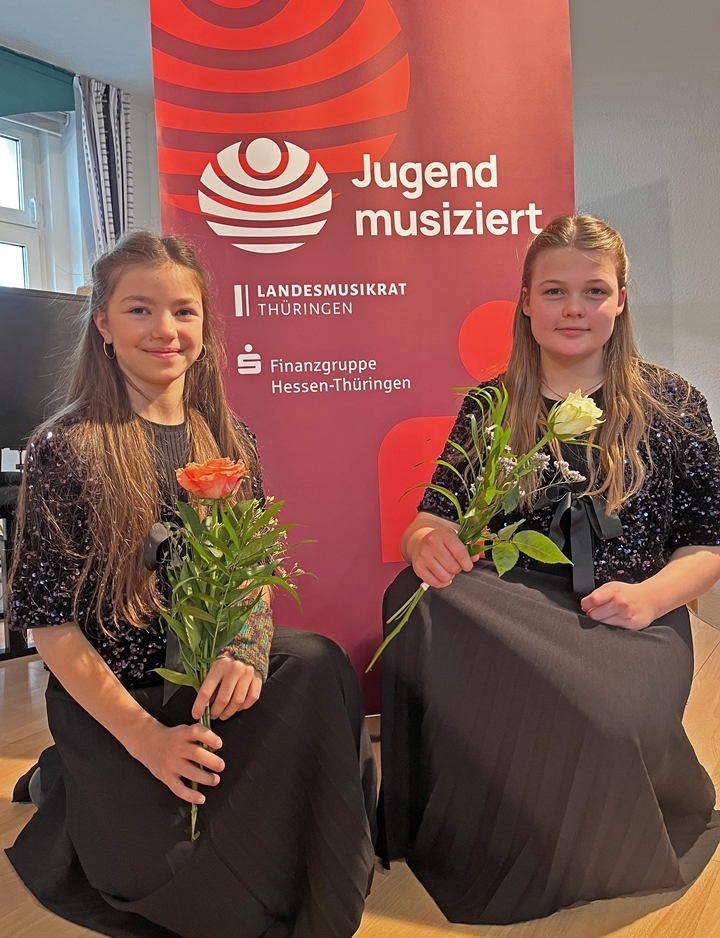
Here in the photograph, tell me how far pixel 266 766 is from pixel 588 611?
0.62 metres

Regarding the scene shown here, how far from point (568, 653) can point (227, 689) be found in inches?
22.2

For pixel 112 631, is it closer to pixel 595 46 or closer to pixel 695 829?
pixel 695 829

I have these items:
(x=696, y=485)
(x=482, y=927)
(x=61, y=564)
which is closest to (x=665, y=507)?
(x=696, y=485)

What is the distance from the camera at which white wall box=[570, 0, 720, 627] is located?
359 centimetres

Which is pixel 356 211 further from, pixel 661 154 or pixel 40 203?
pixel 40 203

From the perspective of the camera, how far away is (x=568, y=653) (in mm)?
1334

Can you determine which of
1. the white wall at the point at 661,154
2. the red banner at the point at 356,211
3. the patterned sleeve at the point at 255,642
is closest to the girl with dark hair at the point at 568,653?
the patterned sleeve at the point at 255,642

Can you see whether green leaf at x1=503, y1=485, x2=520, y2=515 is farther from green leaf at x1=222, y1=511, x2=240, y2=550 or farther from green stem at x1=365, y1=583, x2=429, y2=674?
green leaf at x1=222, y1=511, x2=240, y2=550

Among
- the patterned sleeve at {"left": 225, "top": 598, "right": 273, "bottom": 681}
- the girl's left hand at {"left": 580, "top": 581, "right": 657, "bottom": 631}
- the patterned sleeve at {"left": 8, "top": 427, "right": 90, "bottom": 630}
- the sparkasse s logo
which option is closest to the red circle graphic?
the sparkasse s logo

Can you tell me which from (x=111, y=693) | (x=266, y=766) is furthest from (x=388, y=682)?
(x=111, y=693)

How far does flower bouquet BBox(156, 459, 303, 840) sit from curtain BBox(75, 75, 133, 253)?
14.0ft

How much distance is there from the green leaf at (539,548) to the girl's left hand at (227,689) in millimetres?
478

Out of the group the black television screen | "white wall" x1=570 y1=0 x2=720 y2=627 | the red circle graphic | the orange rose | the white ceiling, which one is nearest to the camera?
the orange rose

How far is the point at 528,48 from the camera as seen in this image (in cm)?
200
